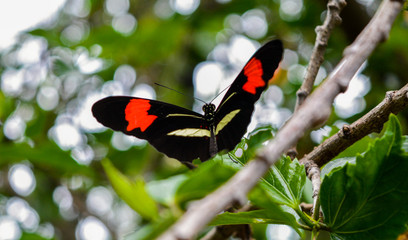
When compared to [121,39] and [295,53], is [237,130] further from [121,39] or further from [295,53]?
[295,53]

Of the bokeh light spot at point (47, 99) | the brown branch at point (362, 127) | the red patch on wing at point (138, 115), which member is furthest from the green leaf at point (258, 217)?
the bokeh light spot at point (47, 99)

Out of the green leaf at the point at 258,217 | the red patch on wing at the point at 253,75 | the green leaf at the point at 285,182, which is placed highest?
the red patch on wing at the point at 253,75

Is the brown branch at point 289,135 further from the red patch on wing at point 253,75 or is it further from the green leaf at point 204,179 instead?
the red patch on wing at point 253,75

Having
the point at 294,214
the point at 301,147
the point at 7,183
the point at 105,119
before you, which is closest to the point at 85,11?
the point at 7,183

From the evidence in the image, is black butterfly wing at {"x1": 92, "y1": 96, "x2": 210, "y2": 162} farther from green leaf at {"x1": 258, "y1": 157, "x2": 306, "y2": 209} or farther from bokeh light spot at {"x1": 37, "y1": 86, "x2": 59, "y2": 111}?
bokeh light spot at {"x1": 37, "y1": 86, "x2": 59, "y2": 111}

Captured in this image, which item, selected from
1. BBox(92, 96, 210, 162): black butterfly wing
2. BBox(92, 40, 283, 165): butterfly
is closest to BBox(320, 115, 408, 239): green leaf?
BBox(92, 40, 283, 165): butterfly

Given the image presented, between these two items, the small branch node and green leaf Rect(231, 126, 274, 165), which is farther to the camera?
green leaf Rect(231, 126, 274, 165)
